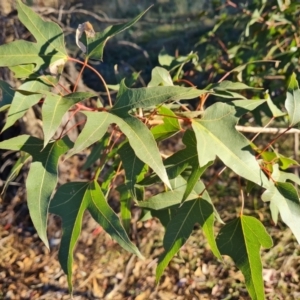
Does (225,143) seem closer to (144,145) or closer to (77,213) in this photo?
Answer: (144,145)

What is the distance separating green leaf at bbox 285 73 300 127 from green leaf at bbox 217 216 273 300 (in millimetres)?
233

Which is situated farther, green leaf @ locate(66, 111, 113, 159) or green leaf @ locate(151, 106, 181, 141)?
green leaf @ locate(151, 106, 181, 141)

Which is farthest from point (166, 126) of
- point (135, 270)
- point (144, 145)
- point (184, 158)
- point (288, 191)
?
point (135, 270)

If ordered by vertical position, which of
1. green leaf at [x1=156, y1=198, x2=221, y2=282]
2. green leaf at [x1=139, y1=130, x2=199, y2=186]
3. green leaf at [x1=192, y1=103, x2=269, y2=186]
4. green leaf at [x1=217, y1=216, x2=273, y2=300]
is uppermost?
green leaf at [x1=192, y1=103, x2=269, y2=186]

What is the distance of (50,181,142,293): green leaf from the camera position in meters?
0.88

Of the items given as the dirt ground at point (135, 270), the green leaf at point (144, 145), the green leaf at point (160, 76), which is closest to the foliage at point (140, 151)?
the green leaf at point (144, 145)

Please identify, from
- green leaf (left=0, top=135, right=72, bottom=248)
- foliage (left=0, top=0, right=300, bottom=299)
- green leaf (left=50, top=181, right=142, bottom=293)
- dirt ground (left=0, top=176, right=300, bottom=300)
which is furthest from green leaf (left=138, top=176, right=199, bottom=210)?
dirt ground (left=0, top=176, right=300, bottom=300)

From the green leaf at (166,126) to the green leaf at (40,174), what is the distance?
0.19m

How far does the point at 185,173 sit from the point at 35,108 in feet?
4.83

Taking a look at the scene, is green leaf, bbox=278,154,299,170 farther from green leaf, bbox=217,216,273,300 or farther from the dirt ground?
the dirt ground

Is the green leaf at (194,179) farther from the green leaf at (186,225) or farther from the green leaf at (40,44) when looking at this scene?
the green leaf at (40,44)

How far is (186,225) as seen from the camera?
3.19ft

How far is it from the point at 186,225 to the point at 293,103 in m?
0.35

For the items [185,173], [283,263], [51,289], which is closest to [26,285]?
[51,289]
